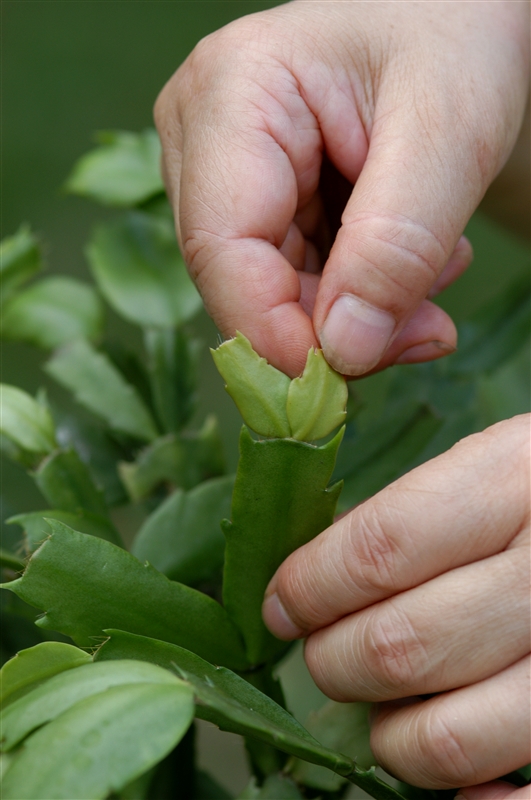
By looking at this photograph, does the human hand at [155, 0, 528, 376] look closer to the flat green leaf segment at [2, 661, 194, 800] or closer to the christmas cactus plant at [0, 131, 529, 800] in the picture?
the christmas cactus plant at [0, 131, 529, 800]

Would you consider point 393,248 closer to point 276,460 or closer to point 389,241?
point 389,241

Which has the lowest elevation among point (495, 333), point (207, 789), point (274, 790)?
point (207, 789)

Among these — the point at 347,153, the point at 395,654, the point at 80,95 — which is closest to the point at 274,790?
the point at 395,654

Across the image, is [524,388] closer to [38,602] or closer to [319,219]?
[319,219]

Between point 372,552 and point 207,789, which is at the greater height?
point 372,552

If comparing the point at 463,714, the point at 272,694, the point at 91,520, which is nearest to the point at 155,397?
the point at 91,520

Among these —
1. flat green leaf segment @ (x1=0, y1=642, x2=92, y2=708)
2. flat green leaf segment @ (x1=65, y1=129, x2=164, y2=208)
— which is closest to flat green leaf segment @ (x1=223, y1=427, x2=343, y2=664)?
flat green leaf segment @ (x1=0, y1=642, x2=92, y2=708)

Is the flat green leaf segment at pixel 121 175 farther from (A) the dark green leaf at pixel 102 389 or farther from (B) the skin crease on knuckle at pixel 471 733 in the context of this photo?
(B) the skin crease on knuckle at pixel 471 733
